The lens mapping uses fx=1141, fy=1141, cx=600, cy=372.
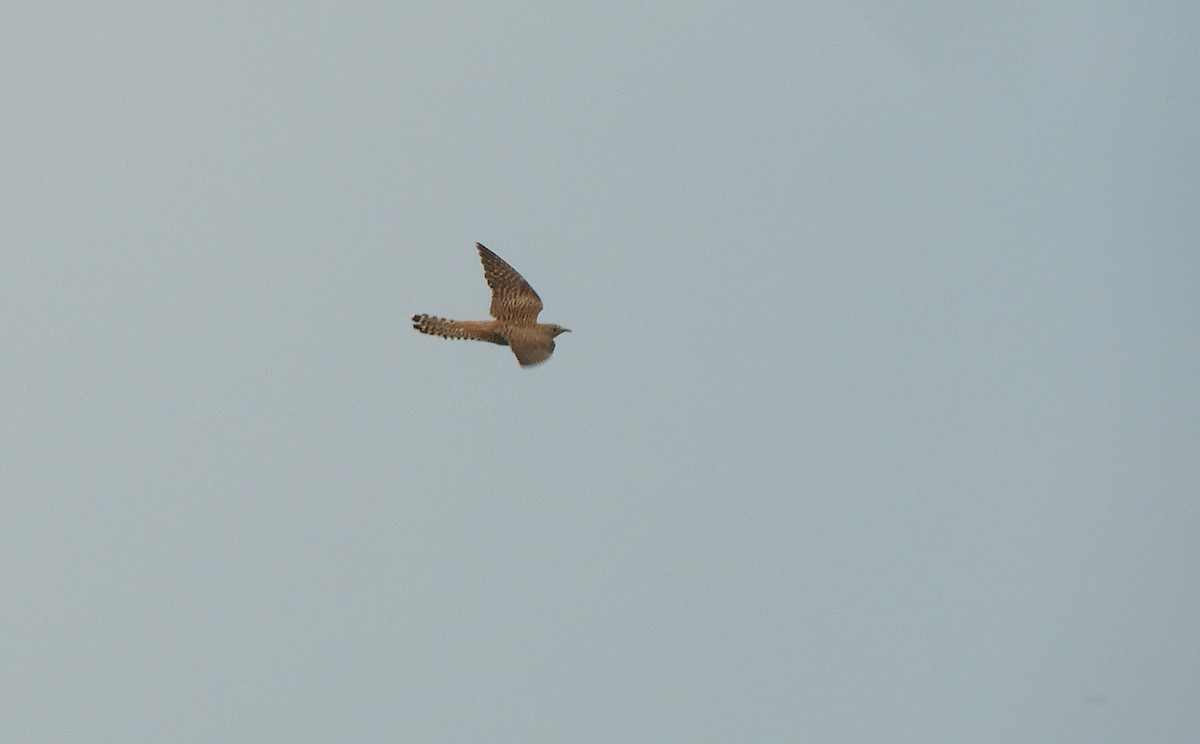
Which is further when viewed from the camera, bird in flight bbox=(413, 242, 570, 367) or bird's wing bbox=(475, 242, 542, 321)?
bird's wing bbox=(475, 242, 542, 321)

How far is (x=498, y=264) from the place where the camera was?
101ft

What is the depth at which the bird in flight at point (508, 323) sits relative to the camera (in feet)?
95.4

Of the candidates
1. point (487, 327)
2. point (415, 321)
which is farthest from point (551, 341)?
point (415, 321)

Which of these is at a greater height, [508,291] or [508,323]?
[508,291]

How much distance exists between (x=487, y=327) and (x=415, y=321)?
73.6 inches

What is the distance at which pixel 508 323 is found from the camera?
3009 cm

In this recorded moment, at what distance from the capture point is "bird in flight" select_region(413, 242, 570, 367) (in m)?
29.1

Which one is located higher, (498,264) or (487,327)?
(498,264)

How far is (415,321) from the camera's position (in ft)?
97.4

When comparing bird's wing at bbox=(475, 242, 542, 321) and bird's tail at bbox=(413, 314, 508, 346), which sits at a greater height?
bird's wing at bbox=(475, 242, 542, 321)

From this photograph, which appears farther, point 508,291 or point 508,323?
point 508,291

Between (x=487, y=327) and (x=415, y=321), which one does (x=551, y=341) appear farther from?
(x=415, y=321)

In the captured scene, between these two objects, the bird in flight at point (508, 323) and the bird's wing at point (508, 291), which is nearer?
the bird in flight at point (508, 323)

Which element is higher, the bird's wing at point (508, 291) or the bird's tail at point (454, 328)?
the bird's wing at point (508, 291)
